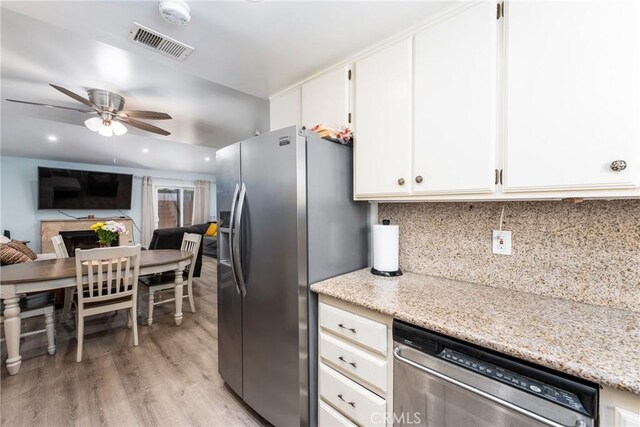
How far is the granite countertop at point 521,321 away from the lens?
0.70m

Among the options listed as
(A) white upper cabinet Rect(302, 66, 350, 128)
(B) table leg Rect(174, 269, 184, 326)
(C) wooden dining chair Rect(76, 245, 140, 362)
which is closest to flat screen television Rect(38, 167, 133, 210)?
(C) wooden dining chair Rect(76, 245, 140, 362)

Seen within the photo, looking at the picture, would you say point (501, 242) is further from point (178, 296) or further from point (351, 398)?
point (178, 296)

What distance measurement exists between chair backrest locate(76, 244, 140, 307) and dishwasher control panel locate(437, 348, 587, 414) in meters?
2.60

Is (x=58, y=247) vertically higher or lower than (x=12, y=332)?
higher

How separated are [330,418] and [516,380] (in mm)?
918

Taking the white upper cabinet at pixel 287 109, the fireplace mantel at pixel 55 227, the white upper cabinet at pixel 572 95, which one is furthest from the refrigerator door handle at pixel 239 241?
the fireplace mantel at pixel 55 227

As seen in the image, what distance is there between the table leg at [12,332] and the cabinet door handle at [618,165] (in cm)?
358

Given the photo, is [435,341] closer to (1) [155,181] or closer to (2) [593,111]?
(2) [593,111]

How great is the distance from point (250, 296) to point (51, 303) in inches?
83.4

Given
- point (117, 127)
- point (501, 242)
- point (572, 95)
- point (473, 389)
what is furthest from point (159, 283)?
point (572, 95)

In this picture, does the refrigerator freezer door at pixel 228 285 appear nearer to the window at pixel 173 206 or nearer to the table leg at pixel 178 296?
the table leg at pixel 178 296

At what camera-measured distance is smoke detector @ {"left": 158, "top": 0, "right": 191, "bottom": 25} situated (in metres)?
1.14

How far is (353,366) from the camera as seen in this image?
1.21 metres

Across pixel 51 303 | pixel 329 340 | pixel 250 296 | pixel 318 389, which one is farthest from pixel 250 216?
pixel 51 303
